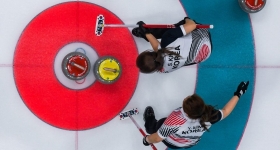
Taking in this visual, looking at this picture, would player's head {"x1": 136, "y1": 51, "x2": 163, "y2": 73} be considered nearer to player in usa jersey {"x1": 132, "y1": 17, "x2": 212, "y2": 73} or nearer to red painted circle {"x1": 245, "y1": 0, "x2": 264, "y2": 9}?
player in usa jersey {"x1": 132, "y1": 17, "x2": 212, "y2": 73}

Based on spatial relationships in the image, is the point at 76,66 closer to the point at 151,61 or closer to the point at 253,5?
the point at 151,61

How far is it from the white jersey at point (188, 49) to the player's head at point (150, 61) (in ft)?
0.24

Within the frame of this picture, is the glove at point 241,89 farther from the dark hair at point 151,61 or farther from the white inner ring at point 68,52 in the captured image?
the white inner ring at point 68,52

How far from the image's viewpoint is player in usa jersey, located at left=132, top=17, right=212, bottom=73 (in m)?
2.79

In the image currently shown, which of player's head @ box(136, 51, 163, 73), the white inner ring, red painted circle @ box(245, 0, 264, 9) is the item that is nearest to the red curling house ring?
red painted circle @ box(245, 0, 264, 9)

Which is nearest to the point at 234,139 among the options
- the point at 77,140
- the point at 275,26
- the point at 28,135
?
the point at 275,26

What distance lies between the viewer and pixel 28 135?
3.56 metres

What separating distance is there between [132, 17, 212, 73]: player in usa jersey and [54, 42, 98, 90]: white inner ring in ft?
2.37

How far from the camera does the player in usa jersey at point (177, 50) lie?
2795 mm

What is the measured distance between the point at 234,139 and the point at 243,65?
0.77 metres

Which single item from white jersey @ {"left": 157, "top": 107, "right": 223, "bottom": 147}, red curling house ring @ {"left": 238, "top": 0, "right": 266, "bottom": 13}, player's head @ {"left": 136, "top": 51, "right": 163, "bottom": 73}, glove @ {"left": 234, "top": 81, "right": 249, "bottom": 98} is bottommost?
white jersey @ {"left": 157, "top": 107, "right": 223, "bottom": 147}

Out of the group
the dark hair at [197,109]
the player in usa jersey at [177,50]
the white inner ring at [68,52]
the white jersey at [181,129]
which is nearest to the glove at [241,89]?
the player in usa jersey at [177,50]

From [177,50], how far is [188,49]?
100mm

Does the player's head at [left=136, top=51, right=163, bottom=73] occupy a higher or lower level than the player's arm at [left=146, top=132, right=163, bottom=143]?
higher
